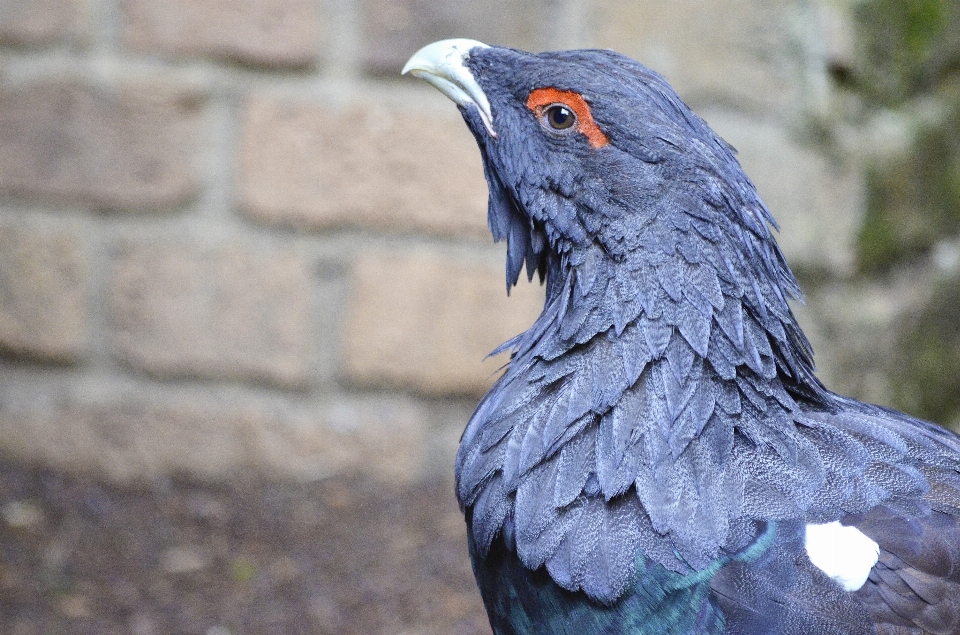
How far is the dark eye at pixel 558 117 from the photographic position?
1.63 metres

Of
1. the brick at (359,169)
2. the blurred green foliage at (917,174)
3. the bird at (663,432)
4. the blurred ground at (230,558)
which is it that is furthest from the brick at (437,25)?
→ the blurred ground at (230,558)

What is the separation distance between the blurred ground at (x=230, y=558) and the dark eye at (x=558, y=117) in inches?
54.4

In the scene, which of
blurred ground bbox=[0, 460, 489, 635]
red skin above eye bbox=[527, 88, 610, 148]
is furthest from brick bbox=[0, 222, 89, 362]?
red skin above eye bbox=[527, 88, 610, 148]

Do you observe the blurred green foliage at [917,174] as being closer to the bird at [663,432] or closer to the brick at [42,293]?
the bird at [663,432]

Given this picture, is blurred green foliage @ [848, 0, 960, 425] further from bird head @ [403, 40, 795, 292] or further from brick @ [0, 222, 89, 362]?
brick @ [0, 222, 89, 362]

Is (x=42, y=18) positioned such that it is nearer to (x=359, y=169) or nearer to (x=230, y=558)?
(x=359, y=169)

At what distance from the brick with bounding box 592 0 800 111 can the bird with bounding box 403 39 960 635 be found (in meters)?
1.08

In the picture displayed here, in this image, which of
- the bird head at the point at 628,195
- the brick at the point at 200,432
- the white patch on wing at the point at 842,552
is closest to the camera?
the white patch on wing at the point at 842,552

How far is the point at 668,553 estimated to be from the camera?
1.42 metres

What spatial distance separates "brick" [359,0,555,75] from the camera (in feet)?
8.70

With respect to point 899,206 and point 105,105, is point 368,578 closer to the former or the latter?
point 105,105

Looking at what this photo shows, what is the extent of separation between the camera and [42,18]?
8.70 feet

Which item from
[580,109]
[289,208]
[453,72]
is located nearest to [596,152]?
[580,109]

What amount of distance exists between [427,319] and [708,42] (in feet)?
3.46
